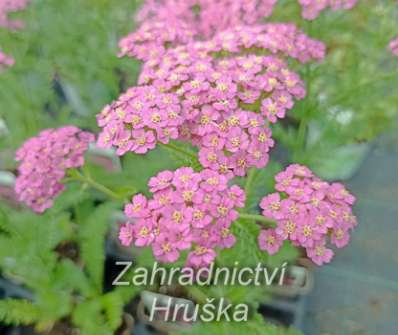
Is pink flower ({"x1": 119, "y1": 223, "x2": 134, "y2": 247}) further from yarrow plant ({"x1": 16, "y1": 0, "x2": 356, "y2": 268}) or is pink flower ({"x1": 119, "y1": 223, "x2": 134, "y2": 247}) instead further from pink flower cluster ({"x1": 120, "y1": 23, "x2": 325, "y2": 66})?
pink flower cluster ({"x1": 120, "y1": 23, "x2": 325, "y2": 66})

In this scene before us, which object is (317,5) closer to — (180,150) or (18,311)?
(180,150)

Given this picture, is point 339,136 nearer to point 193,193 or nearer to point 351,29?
point 351,29

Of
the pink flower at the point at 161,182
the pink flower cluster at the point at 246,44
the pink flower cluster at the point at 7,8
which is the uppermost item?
the pink flower cluster at the point at 7,8

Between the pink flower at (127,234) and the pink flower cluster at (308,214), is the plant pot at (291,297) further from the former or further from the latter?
the pink flower at (127,234)

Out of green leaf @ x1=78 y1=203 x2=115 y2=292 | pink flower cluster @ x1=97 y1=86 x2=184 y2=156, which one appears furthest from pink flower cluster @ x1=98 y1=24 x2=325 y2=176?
green leaf @ x1=78 y1=203 x2=115 y2=292

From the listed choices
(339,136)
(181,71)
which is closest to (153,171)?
(181,71)

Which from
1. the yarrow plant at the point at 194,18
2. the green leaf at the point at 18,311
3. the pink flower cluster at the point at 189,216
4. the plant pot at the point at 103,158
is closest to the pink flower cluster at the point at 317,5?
the yarrow plant at the point at 194,18
